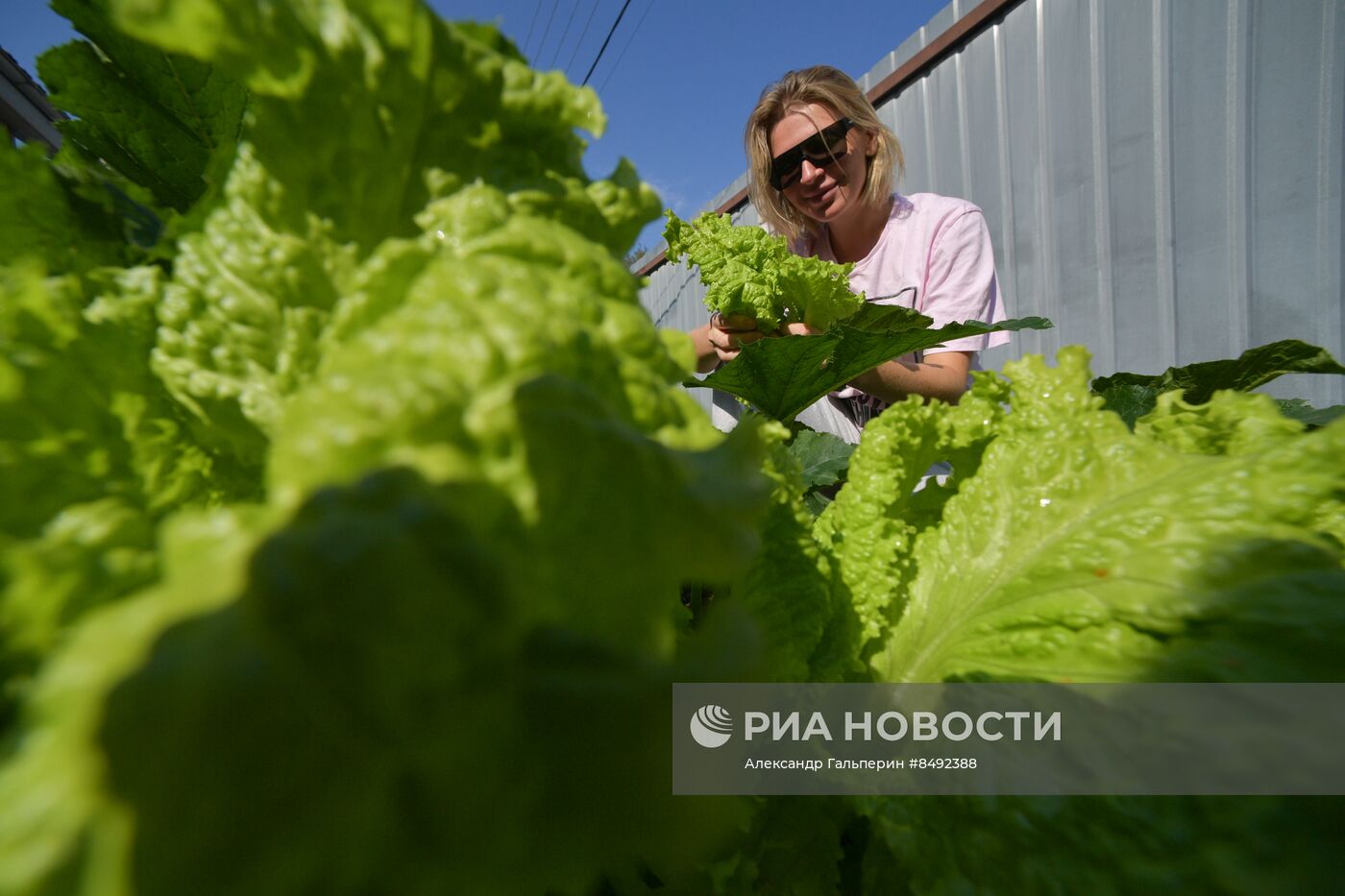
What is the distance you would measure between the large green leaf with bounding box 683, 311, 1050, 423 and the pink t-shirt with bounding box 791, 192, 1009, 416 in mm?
640

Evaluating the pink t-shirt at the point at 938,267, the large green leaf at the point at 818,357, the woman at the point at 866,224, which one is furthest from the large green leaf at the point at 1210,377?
the pink t-shirt at the point at 938,267

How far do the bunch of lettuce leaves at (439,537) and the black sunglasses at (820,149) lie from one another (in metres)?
1.84

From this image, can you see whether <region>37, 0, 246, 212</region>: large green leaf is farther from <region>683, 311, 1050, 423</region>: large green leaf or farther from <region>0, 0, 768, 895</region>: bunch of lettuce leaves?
<region>683, 311, 1050, 423</region>: large green leaf

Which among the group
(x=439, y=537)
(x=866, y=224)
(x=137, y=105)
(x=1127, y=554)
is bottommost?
(x=439, y=537)

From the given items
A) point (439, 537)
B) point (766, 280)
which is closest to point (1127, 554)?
point (439, 537)

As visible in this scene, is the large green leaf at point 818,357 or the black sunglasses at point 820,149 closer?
the large green leaf at point 818,357

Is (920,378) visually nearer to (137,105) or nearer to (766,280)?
(766,280)

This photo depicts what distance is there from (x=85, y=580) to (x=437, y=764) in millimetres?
168

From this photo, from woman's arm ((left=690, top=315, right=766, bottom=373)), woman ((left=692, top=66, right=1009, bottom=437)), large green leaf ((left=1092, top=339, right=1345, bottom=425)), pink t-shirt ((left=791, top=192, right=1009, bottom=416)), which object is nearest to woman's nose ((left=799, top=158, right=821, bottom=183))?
woman ((left=692, top=66, right=1009, bottom=437))

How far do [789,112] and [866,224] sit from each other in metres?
0.47

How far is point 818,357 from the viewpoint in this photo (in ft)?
3.96

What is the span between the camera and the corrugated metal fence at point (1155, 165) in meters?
2.31

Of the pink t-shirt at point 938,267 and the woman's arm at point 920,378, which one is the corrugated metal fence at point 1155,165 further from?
the woman's arm at point 920,378

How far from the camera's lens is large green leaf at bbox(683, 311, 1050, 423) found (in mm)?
1172
